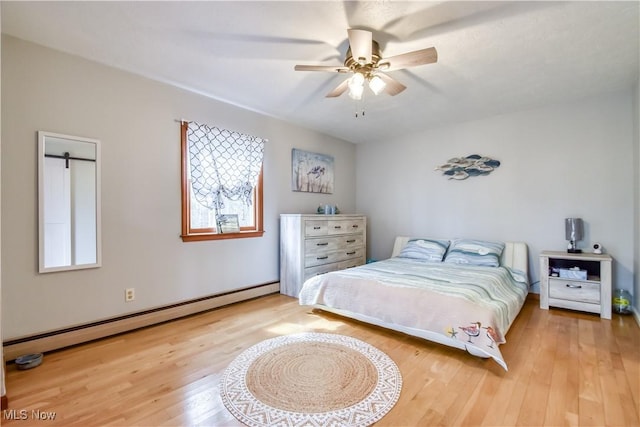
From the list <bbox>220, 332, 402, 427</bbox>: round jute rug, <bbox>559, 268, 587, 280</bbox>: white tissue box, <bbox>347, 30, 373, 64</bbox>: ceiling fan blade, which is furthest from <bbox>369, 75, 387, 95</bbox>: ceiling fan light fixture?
<bbox>559, 268, 587, 280</bbox>: white tissue box

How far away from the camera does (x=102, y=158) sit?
256cm

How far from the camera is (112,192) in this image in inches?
103

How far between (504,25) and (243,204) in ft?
9.98

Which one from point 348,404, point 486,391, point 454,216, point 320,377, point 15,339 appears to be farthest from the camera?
point 454,216

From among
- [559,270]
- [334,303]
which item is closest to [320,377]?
[334,303]

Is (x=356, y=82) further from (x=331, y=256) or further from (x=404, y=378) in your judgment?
Result: (x=331, y=256)

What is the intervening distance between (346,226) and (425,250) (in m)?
1.16

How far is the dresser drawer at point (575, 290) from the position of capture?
303 cm

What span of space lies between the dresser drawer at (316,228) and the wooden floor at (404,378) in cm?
127

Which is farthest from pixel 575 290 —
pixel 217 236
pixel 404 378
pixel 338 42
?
pixel 217 236

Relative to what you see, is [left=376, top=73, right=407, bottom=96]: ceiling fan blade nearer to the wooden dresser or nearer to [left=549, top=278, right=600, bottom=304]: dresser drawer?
the wooden dresser

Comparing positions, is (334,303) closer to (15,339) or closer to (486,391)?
(486,391)

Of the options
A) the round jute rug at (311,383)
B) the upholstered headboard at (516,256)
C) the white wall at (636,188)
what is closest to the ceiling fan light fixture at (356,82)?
the round jute rug at (311,383)

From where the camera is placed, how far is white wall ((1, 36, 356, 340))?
218 cm
